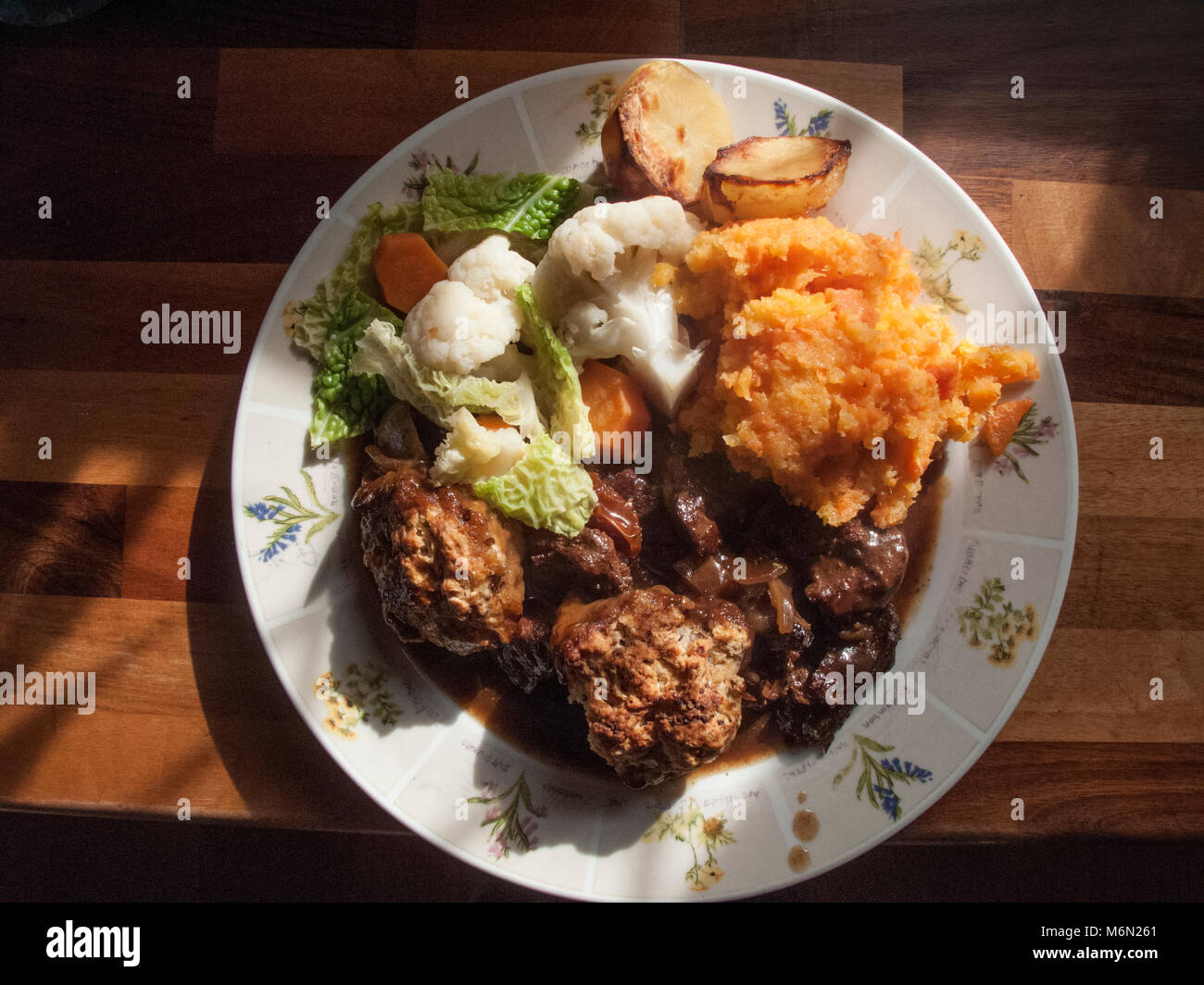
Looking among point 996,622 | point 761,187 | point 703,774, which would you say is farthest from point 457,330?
point 996,622

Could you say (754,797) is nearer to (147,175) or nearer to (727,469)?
(727,469)

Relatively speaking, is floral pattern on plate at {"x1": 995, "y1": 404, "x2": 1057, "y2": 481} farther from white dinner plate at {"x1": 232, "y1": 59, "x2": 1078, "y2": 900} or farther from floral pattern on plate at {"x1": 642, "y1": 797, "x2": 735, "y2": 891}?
floral pattern on plate at {"x1": 642, "y1": 797, "x2": 735, "y2": 891}

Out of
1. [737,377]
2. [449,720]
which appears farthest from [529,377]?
[449,720]

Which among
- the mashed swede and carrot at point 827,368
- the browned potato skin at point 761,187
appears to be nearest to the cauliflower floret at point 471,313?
the mashed swede and carrot at point 827,368

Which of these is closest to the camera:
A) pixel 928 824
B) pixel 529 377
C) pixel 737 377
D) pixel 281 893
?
pixel 737 377

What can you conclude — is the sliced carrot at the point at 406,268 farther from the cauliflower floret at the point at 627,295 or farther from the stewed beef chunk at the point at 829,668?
the stewed beef chunk at the point at 829,668

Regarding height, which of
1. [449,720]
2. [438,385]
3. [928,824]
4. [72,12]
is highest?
[72,12]

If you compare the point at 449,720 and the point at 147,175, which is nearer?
the point at 449,720
